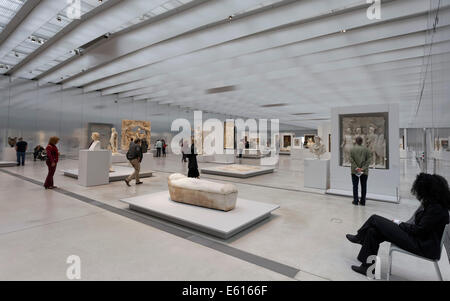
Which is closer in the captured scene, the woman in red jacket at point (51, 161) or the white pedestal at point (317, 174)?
the woman in red jacket at point (51, 161)

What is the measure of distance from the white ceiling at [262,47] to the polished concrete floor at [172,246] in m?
2.26

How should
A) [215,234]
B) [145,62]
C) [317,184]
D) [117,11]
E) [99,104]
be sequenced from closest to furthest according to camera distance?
[215,234]
[117,11]
[317,184]
[145,62]
[99,104]

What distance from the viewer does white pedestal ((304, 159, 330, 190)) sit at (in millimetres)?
7719

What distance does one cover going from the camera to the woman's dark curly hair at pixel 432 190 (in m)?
2.28

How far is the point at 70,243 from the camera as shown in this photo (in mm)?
3309

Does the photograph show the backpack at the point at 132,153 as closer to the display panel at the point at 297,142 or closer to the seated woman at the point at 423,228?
the seated woman at the point at 423,228

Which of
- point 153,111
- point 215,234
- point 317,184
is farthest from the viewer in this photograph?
point 153,111

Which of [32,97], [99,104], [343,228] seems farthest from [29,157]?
[343,228]

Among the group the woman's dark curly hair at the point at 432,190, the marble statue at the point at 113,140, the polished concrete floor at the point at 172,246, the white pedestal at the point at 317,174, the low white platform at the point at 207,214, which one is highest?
the marble statue at the point at 113,140

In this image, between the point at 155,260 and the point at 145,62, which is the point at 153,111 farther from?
the point at 155,260

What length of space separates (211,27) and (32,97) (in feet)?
53.4

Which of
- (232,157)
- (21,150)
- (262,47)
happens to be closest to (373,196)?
(262,47)

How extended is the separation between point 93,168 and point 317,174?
7774 millimetres

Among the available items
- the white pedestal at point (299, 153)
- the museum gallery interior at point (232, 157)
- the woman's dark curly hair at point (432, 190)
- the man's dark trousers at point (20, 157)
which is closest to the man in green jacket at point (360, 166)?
the museum gallery interior at point (232, 157)
